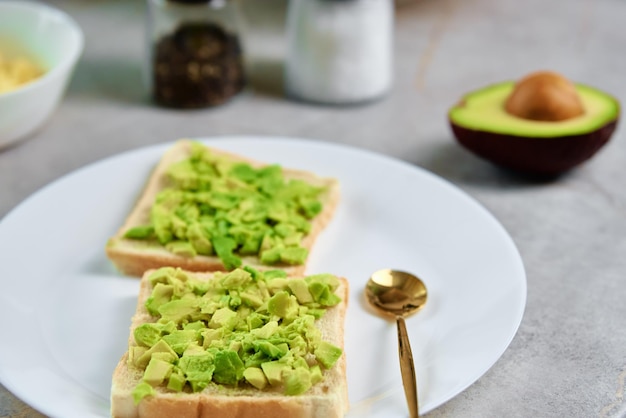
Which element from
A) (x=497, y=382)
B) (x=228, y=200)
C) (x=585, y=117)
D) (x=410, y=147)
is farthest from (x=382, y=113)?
(x=497, y=382)

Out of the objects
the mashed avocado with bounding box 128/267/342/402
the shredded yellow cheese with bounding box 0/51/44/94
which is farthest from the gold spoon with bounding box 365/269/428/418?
the shredded yellow cheese with bounding box 0/51/44/94

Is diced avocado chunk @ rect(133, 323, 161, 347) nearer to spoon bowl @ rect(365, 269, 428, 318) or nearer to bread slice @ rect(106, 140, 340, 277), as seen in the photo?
bread slice @ rect(106, 140, 340, 277)

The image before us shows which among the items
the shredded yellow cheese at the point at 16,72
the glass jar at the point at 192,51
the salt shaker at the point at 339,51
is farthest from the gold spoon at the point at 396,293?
the shredded yellow cheese at the point at 16,72

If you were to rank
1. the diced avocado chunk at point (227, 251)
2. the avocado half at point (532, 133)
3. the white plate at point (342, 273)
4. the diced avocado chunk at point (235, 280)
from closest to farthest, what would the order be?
the white plate at point (342, 273) < the diced avocado chunk at point (235, 280) < the diced avocado chunk at point (227, 251) < the avocado half at point (532, 133)

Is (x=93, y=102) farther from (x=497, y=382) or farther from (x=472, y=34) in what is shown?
(x=497, y=382)

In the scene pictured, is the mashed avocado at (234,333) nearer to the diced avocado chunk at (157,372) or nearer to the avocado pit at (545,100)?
the diced avocado chunk at (157,372)

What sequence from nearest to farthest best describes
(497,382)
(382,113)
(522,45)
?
(497,382)
(382,113)
(522,45)
